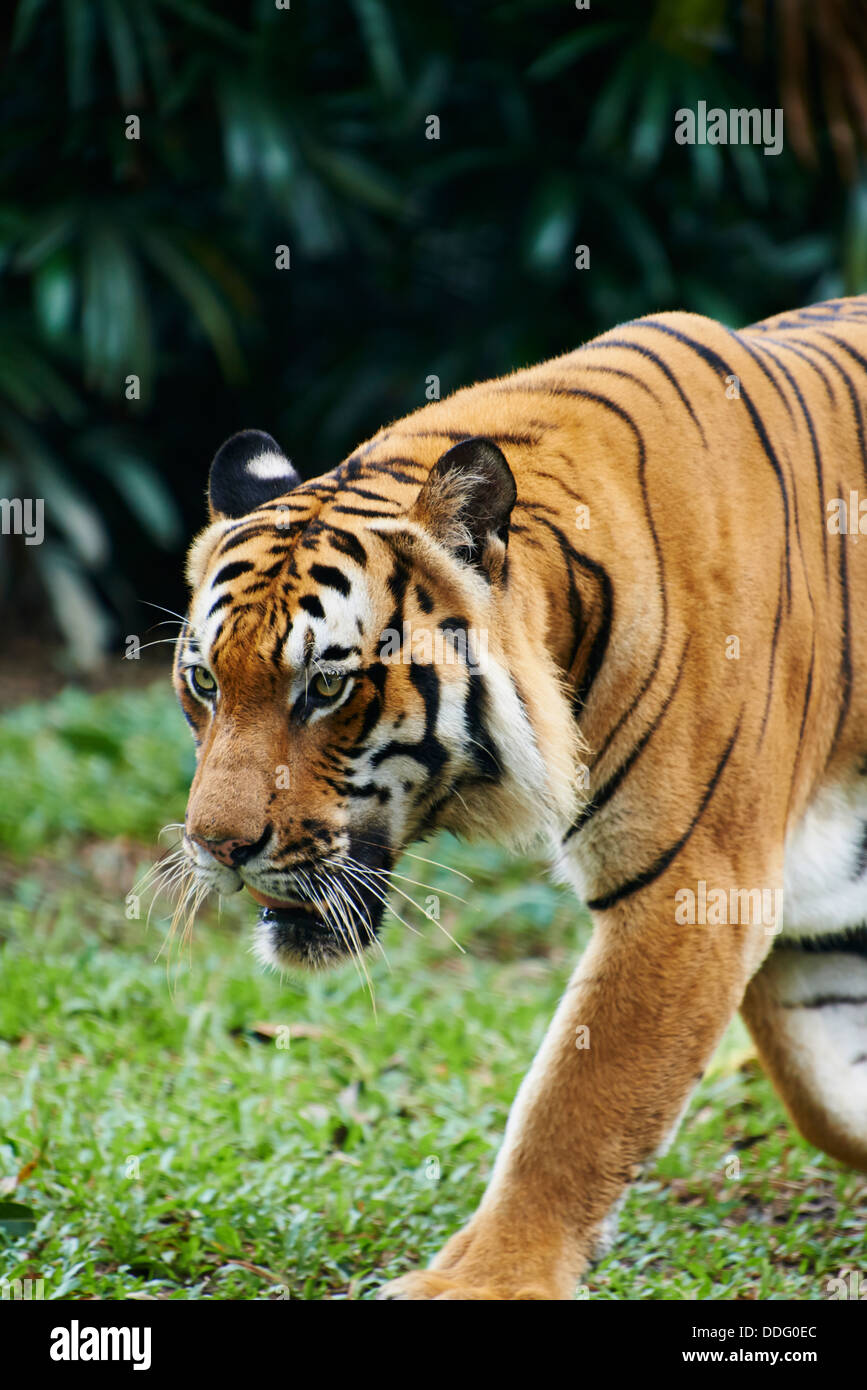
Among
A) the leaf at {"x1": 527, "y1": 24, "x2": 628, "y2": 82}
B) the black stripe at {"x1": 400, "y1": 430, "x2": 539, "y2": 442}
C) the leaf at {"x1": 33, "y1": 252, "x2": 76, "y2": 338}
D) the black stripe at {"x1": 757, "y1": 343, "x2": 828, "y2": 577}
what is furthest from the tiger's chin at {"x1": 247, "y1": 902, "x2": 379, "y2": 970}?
the leaf at {"x1": 527, "y1": 24, "x2": 628, "y2": 82}

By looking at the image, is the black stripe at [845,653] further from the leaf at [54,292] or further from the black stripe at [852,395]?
the leaf at [54,292]

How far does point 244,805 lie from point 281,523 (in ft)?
1.68

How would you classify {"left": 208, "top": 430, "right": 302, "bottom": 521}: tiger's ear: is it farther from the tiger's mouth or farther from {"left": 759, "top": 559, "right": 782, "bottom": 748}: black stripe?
{"left": 759, "top": 559, "right": 782, "bottom": 748}: black stripe

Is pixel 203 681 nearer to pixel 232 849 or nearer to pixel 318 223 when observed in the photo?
pixel 232 849

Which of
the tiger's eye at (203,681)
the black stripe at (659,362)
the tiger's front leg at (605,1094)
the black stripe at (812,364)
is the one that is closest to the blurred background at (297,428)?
the tiger's front leg at (605,1094)

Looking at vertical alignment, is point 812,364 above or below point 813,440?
above

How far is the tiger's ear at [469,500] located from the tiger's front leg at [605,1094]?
2.05 feet

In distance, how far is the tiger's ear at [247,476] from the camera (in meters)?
2.80

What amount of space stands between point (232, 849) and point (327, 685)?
0.28 meters

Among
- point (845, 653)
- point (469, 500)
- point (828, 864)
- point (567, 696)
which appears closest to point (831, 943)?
Result: point (828, 864)

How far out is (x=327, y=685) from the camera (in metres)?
2.37

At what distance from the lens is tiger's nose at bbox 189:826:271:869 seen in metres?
2.33

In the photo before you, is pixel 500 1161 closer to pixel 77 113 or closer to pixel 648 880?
pixel 648 880

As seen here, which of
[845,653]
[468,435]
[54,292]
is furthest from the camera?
[54,292]
